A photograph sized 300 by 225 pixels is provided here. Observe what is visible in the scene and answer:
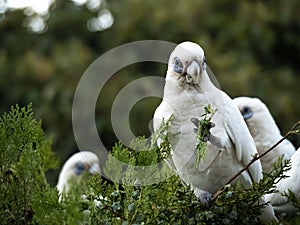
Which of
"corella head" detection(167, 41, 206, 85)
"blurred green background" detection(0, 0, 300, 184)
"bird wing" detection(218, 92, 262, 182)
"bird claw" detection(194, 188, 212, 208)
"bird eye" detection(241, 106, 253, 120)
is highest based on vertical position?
"blurred green background" detection(0, 0, 300, 184)

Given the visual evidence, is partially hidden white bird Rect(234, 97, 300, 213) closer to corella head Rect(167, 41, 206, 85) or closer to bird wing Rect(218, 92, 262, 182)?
bird wing Rect(218, 92, 262, 182)

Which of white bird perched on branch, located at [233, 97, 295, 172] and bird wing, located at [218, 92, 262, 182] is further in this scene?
white bird perched on branch, located at [233, 97, 295, 172]

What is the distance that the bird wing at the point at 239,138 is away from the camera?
1.23 m

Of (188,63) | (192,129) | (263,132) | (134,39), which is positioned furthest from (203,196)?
(134,39)

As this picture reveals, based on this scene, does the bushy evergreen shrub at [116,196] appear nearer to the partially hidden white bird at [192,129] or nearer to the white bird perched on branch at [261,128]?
the partially hidden white bird at [192,129]

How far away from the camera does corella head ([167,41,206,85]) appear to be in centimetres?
117

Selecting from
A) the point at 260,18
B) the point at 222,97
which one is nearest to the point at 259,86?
the point at 260,18

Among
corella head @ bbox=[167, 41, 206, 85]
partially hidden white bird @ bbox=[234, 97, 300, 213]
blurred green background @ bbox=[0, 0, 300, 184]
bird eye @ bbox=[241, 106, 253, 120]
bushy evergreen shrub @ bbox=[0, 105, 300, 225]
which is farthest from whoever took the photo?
blurred green background @ bbox=[0, 0, 300, 184]

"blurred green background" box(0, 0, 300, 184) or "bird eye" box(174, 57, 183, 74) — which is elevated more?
"blurred green background" box(0, 0, 300, 184)

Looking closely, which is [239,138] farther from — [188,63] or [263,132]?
[263,132]

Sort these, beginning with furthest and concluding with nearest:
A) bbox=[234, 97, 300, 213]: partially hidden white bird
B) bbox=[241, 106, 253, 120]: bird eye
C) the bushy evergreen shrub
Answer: bbox=[241, 106, 253, 120]: bird eye, bbox=[234, 97, 300, 213]: partially hidden white bird, the bushy evergreen shrub

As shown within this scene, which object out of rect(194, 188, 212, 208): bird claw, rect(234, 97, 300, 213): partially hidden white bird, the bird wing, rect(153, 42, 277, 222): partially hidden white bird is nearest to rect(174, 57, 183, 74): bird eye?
rect(153, 42, 277, 222): partially hidden white bird

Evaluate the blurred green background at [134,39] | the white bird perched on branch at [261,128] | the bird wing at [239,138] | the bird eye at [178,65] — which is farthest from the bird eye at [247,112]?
the blurred green background at [134,39]

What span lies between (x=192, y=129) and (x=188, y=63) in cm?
14
